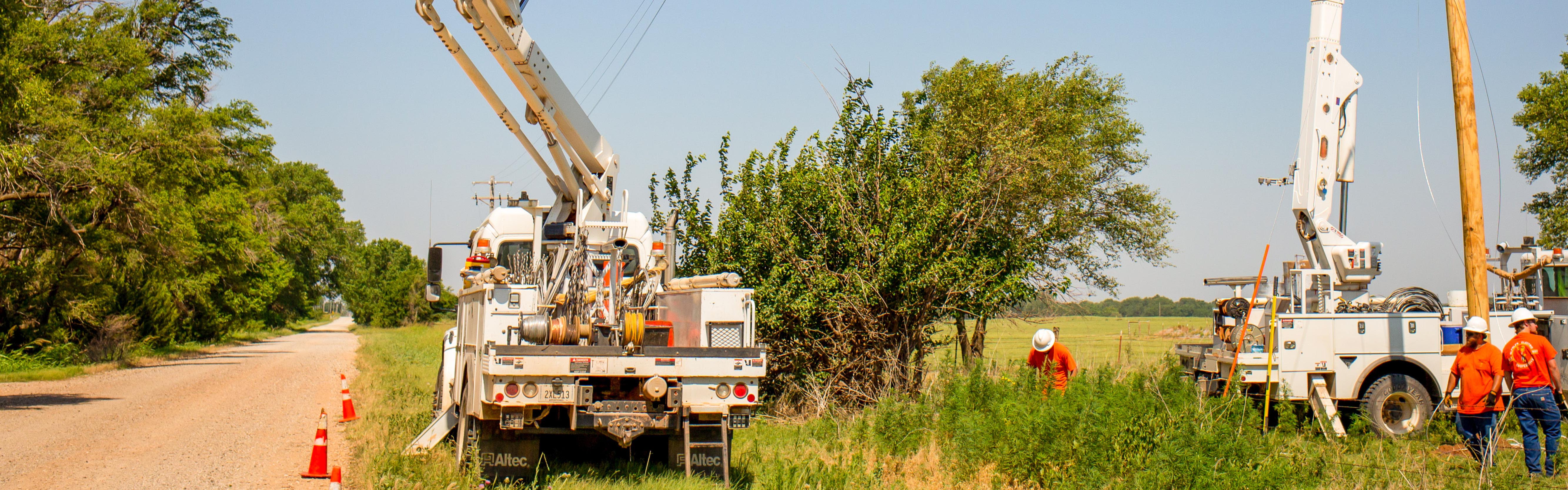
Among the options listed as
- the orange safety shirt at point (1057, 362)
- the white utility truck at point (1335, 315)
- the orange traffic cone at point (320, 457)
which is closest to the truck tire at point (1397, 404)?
the white utility truck at point (1335, 315)

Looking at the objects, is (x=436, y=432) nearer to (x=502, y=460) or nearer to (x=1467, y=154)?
(x=502, y=460)

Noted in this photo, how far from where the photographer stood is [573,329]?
865 cm

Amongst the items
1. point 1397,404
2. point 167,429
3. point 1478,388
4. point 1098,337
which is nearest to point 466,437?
point 167,429

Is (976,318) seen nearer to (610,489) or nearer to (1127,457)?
(1127,457)

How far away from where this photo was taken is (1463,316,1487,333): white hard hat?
9922 mm

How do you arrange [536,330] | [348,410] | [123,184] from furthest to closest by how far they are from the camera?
1. [123,184]
2. [348,410]
3. [536,330]

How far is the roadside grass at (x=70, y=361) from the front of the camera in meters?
22.5

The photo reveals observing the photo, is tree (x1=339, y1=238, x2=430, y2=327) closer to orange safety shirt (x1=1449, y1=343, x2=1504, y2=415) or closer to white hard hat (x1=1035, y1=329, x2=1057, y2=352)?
white hard hat (x1=1035, y1=329, x2=1057, y2=352)

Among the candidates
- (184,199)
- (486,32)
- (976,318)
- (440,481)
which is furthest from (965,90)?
(184,199)

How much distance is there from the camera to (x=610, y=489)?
8.10 metres

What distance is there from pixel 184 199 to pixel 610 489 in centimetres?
2416

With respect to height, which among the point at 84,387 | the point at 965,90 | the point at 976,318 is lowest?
the point at 84,387

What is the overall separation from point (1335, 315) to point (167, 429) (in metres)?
13.5

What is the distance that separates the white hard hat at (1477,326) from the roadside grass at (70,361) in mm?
23728
